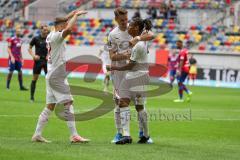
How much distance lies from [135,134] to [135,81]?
2161 millimetres

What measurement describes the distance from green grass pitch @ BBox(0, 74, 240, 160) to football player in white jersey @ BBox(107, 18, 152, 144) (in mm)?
429

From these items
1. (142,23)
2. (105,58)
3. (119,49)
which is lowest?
(105,58)

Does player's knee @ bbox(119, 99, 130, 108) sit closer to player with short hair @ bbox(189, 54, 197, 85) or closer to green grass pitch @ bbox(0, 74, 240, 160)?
green grass pitch @ bbox(0, 74, 240, 160)

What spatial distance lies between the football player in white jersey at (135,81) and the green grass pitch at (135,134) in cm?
43

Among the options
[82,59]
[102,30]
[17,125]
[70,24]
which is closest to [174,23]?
[102,30]

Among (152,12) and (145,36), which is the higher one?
(145,36)

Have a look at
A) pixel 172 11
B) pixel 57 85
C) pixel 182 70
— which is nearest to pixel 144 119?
pixel 57 85

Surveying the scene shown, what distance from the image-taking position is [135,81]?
1305 cm

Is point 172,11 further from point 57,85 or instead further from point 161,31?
point 57,85

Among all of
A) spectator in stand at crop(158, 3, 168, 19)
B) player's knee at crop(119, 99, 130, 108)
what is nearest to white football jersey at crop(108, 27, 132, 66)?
player's knee at crop(119, 99, 130, 108)

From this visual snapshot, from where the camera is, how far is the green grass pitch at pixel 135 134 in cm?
1127

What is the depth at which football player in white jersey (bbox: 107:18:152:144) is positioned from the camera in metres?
12.7

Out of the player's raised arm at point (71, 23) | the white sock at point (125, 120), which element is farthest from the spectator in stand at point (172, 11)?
the player's raised arm at point (71, 23)

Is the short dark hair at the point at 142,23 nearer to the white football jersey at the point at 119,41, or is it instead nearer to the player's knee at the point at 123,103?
the white football jersey at the point at 119,41
